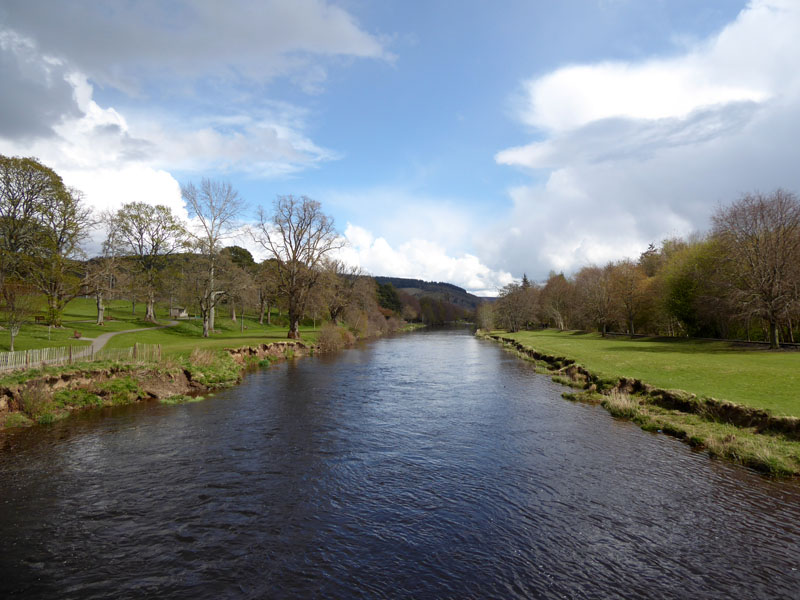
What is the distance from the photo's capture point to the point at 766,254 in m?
34.8

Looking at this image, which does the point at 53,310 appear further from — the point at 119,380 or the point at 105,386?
the point at 105,386

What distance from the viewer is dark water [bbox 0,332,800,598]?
7301 millimetres

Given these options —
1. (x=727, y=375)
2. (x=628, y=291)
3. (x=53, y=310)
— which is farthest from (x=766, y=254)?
(x=53, y=310)

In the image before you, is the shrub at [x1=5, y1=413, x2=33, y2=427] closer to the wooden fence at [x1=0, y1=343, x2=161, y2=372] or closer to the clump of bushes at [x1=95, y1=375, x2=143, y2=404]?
the clump of bushes at [x1=95, y1=375, x2=143, y2=404]

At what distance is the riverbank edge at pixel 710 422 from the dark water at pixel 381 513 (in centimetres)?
74

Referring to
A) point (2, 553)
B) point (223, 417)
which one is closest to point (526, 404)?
point (223, 417)

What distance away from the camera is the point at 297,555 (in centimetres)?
805

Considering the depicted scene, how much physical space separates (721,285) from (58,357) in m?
51.1

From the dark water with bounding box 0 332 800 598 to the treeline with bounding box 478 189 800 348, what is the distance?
28790mm

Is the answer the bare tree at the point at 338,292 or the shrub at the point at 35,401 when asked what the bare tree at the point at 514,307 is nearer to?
the bare tree at the point at 338,292

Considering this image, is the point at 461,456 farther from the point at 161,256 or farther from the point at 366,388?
the point at 161,256

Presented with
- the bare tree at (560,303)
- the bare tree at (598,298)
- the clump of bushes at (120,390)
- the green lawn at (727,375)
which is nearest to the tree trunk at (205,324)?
the clump of bushes at (120,390)

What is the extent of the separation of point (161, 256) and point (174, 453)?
4906cm

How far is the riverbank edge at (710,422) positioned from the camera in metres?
12.3
